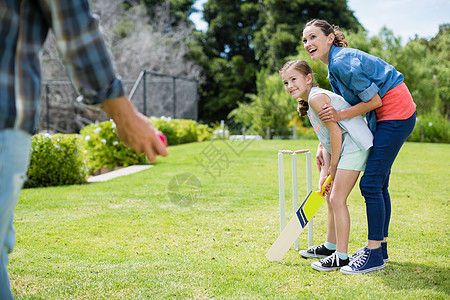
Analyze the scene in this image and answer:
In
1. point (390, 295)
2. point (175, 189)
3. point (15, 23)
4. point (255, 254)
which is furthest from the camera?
point (175, 189)

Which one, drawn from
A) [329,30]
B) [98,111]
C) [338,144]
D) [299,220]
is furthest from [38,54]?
[98,111]

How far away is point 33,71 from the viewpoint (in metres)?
1.27

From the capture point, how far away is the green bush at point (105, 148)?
889cm

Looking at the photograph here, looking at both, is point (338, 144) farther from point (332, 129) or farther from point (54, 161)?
point (54, 161)

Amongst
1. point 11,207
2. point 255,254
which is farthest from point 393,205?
point 11,207

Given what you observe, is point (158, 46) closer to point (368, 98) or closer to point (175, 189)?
point (175, 189)

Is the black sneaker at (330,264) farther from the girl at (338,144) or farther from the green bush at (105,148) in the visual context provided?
the green bush at (105,148)

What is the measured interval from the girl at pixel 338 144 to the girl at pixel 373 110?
68mm

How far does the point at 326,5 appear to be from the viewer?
25469 mm

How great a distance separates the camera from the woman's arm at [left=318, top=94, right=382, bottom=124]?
2906 mm

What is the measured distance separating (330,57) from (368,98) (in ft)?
1.30

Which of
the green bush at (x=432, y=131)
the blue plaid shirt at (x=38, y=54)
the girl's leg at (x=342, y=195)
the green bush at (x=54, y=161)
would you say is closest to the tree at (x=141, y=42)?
the green bush at (x=432, y=131)

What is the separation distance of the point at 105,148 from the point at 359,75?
7064 mm

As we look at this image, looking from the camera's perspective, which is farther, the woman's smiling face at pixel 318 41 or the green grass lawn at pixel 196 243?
the woman's smiling face at pixel 318 41
